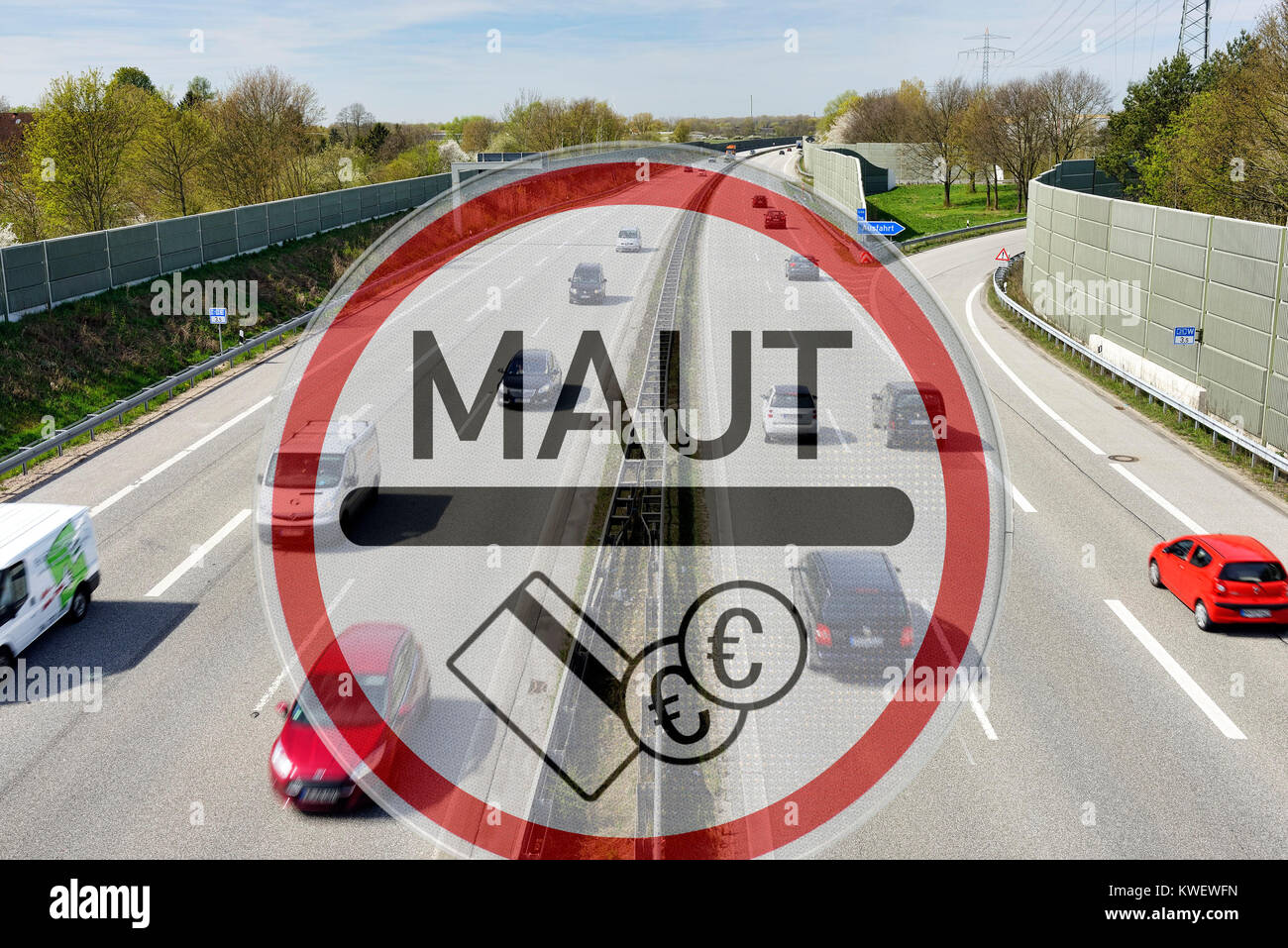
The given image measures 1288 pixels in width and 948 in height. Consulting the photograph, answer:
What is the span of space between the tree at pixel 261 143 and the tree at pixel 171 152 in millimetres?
1570

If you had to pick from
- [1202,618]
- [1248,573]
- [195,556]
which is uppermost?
[1248,573]

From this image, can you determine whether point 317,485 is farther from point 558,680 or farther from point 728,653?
point 728,653

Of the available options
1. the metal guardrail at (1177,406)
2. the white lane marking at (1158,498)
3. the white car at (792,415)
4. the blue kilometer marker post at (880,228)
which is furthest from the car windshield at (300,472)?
the blue kilometer marker post at (880,228)

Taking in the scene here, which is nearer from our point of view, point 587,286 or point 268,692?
point 268,692

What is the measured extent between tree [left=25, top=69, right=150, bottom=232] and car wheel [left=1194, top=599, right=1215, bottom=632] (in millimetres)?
47051

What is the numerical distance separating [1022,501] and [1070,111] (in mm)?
80264

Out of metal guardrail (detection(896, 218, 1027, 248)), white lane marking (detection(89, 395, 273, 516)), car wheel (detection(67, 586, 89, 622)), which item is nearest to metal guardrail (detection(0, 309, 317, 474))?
white lane marking (detection(89, 395, 273, 516))

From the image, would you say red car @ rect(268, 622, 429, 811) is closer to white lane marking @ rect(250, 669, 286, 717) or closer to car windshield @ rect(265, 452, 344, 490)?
white lane marking @ rect(250, 669, 286, 717)

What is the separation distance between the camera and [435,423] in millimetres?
29562

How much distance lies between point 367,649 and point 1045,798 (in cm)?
926

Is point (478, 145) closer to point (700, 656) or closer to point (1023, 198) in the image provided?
point (1023, 198)

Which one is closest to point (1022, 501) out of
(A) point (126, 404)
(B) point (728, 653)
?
(B) point (728, 653)

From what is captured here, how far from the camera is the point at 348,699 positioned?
45.8 ft

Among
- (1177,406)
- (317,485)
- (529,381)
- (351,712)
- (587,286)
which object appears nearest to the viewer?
(351,712)
